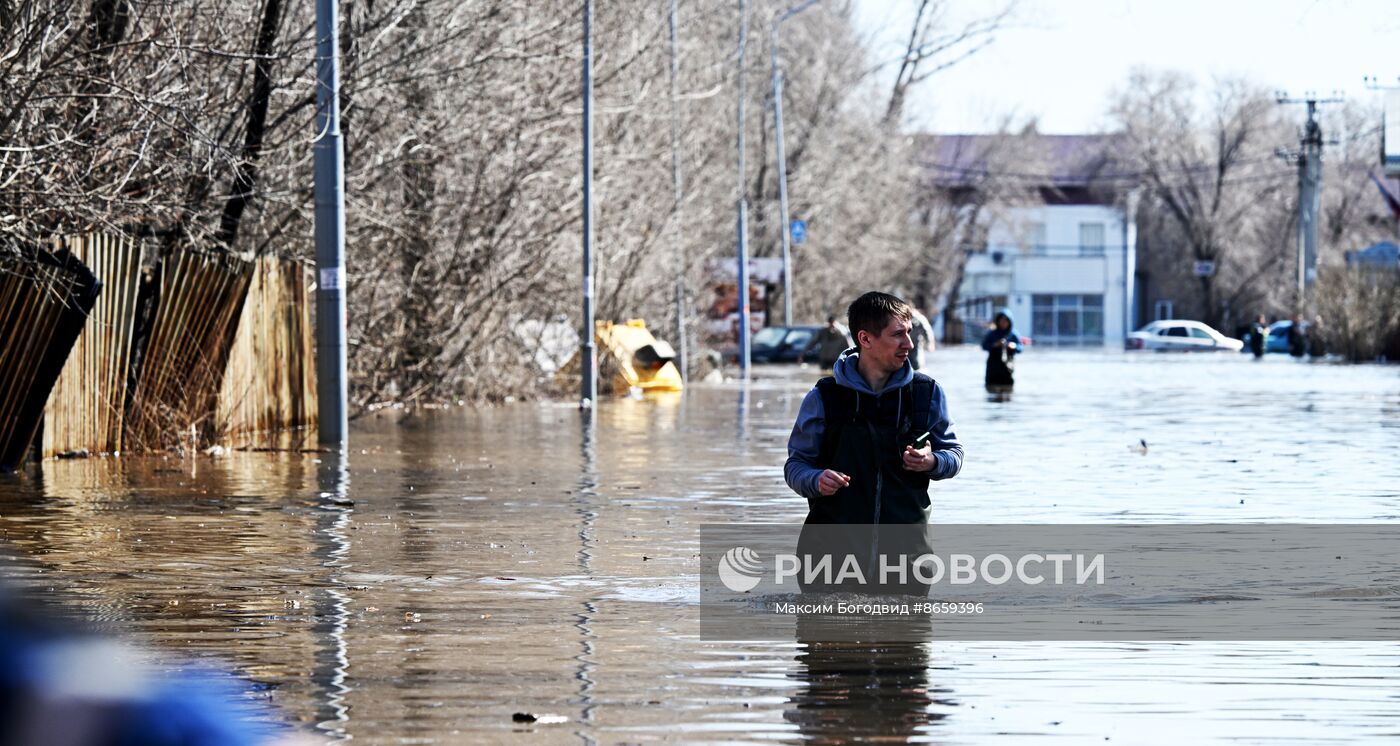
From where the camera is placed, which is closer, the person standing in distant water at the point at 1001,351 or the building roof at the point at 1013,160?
the person standing in distant water at the point at 1001,351

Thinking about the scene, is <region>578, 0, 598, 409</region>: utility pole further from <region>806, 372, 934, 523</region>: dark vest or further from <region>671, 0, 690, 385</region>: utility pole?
<region>806, 372, 934, 523</region>: dark vest

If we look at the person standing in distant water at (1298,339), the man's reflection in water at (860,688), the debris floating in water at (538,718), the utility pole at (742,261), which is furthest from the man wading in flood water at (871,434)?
the person standing in distant water at (1298,339)

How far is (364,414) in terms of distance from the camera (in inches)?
1153

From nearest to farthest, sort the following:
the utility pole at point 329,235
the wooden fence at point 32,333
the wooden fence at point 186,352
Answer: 1. the wooden fence at point 32,333
2. the wooden fence at point 186,352
3. the utility pole at point 329,235

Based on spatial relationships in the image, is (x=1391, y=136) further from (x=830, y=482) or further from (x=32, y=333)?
(x=830, y=482)

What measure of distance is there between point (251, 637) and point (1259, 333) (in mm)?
68879

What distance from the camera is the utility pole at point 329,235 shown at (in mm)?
21406

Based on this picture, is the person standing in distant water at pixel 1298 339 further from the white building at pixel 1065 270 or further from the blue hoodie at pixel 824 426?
the blue hoodie at pixel 824 426

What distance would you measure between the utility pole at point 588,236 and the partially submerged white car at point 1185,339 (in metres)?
60.2

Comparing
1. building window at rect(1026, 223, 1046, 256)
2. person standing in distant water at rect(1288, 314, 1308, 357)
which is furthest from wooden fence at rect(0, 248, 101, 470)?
building window at rect(1026, 223, 1046, 256)

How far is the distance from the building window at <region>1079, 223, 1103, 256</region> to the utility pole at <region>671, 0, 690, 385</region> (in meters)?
83.5

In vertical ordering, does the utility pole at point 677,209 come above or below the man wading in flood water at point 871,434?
above

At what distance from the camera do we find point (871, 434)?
8.80m

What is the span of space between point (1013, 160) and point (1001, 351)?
66826mm
